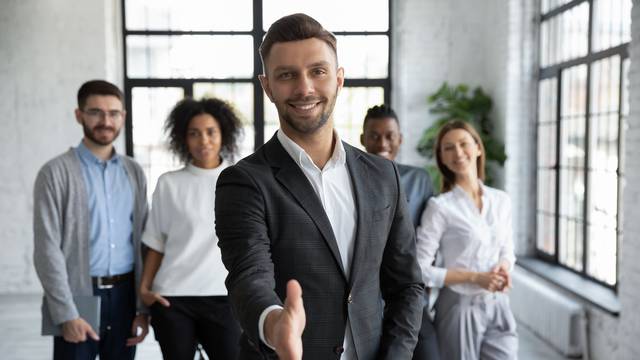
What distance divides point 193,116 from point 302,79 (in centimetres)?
173

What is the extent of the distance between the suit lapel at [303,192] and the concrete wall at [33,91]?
647 centimetres

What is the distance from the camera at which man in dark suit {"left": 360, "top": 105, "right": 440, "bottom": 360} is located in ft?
8.87

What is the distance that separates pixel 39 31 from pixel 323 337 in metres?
6.91

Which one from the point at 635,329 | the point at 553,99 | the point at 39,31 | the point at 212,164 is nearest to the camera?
the point at 212,164

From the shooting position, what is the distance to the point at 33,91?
23.7 ft

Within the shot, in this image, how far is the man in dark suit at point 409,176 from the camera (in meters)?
2.71

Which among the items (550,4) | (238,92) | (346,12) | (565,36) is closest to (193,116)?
(565,36)

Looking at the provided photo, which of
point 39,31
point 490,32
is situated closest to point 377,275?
point 490,32

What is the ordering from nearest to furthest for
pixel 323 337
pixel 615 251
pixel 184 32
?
1. pixel 323 337
2. pixel 615 251
3. pixel 184 32

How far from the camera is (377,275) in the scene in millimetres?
1473

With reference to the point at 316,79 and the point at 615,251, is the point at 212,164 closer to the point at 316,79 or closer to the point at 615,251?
the point at 316,79

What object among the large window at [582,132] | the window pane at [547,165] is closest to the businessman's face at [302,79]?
the large window at [582,132]

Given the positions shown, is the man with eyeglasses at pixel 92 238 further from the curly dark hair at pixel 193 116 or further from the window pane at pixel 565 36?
the window pane at pixel 565 36

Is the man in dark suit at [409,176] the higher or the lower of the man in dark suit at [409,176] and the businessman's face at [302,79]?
the lower
